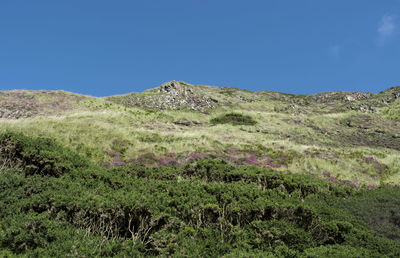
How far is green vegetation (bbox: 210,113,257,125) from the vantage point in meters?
45.7

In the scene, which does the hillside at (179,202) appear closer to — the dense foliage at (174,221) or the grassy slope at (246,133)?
the dense foliage at (174,221)

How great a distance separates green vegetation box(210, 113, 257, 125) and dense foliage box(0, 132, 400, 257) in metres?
35.3

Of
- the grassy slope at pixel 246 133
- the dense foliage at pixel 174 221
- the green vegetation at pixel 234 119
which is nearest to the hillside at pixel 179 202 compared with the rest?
the dense foliage at pixel 174 221

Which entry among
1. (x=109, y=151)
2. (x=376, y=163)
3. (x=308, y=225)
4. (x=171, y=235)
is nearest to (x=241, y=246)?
(x=171, y=235)

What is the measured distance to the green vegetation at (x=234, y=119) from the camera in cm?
4567

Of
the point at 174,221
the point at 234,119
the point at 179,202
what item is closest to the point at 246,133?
the point at 234,119

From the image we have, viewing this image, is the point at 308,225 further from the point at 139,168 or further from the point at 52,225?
the point at 139,168

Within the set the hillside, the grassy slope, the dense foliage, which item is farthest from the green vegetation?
the dense foliage

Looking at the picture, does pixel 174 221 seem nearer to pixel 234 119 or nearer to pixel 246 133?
pixel 246 133

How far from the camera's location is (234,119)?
47.8m

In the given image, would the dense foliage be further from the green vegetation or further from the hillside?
the green vegetation

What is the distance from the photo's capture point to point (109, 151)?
1914 cm

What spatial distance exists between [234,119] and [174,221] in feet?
136

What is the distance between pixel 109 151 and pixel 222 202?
43.9ft
